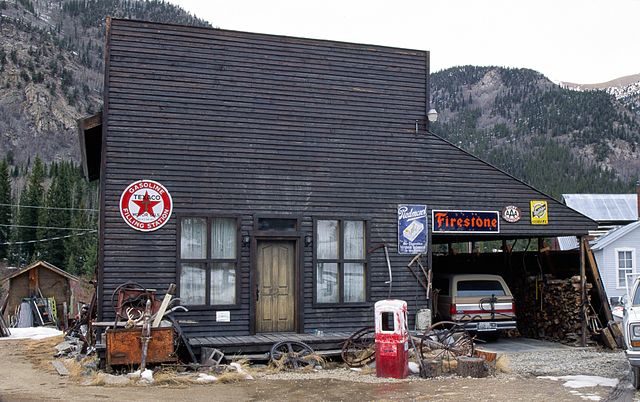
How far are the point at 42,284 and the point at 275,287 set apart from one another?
94.5ft

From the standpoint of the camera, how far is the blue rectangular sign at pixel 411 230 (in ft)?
56.5

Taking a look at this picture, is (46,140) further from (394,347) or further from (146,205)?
(394,347)

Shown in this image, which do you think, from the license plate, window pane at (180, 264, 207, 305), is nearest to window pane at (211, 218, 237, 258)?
window pane at (180, 264, 207, 305)

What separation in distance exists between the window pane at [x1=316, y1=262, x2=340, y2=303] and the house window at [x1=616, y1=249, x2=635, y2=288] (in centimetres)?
2298

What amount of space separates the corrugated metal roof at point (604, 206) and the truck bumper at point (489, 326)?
25585 mm

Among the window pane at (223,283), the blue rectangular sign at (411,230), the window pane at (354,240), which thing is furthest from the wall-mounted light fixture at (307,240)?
the blue rectangular sign at (411,230)

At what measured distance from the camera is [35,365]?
1639cm

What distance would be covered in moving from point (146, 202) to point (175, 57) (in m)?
3.06

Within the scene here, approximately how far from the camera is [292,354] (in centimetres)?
1458

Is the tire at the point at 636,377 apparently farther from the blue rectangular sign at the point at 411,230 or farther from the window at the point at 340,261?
the window at the point at 340,261

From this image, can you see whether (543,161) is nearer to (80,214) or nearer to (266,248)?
(80,214)

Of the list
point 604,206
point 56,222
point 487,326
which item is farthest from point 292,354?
point 56,222

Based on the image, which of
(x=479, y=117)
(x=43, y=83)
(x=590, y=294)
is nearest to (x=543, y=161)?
(x=479, y=117)

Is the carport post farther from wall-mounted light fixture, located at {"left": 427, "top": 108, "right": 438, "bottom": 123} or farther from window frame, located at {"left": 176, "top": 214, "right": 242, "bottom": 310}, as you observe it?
window frame, located at {"left": 176, "top": 214, "right": 242, "bottom": 310}
